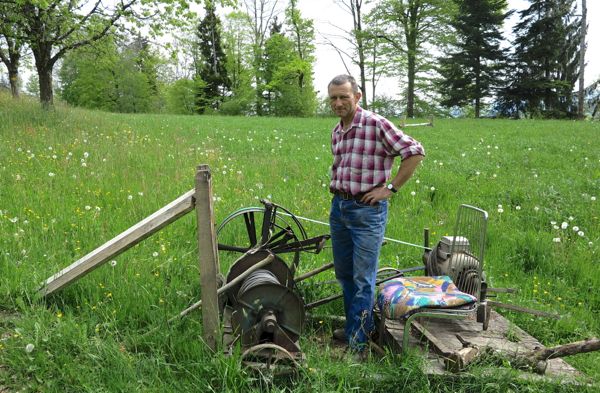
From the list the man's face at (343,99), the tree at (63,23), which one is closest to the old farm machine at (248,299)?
the man's face at (343,99)

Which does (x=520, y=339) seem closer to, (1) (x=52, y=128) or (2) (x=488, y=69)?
(1) (x=52, y=128)

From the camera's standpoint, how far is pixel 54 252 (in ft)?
16.1

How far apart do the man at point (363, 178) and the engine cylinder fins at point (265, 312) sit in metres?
0.61

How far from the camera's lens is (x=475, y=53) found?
3756 cm

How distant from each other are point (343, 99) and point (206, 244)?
1578 mm

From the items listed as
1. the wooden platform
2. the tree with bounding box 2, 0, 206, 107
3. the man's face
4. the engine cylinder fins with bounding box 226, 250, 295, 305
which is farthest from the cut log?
the tree with bounding box 2, 0, 206, 107

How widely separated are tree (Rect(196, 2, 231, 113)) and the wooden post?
5185 centimetres

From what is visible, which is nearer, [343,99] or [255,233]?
[343,99]

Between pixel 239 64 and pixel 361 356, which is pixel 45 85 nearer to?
pixel 361 356

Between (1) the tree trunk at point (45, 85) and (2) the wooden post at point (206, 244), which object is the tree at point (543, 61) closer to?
(1) the tree trunk at point (45, 85)

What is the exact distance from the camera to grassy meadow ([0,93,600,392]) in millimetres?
3375

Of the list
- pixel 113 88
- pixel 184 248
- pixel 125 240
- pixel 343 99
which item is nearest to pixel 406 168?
pixel 343 99

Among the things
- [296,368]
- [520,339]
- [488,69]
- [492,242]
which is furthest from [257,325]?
[488,69]

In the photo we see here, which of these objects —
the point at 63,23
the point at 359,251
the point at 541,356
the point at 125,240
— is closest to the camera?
the point at 125,240
